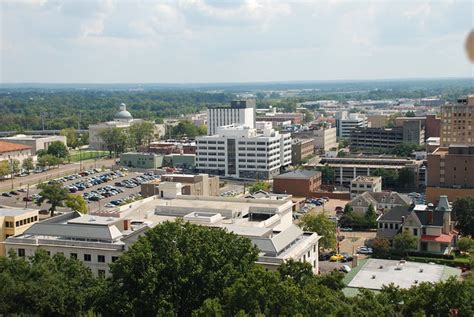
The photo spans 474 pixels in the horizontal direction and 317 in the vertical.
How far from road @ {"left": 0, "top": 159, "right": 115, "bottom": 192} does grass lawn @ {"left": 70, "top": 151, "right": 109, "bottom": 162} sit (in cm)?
182

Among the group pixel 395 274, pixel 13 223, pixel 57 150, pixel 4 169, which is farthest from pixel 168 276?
pixel 57 150

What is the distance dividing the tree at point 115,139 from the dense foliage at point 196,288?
34.5 metres

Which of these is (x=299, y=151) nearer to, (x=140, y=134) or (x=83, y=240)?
(x=140, y=134)

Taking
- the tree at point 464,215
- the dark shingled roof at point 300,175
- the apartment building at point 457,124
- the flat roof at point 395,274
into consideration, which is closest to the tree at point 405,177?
the apartment building at point 457,124

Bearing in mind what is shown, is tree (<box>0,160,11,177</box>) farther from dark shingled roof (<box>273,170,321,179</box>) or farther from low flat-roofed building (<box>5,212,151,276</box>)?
low flat-roofed building (<box>5,212,151,276</box>)

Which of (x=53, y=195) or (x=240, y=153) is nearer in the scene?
(x=53, y=195)

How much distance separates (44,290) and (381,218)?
43.7 feet

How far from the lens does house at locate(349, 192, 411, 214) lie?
26.0m

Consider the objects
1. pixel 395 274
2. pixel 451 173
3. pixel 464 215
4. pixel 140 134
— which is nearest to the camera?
pixel 395 274

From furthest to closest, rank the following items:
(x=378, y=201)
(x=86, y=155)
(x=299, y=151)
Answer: (x=86, y=155)
(x=299, y=151)
(x=378, y=201)

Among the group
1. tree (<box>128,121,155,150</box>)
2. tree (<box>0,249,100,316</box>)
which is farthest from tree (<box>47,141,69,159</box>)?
tree (<box>0,249,100,316</box>)

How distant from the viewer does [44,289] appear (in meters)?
12.0

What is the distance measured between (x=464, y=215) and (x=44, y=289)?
16.0m

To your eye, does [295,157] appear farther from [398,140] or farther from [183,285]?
[183,285]
